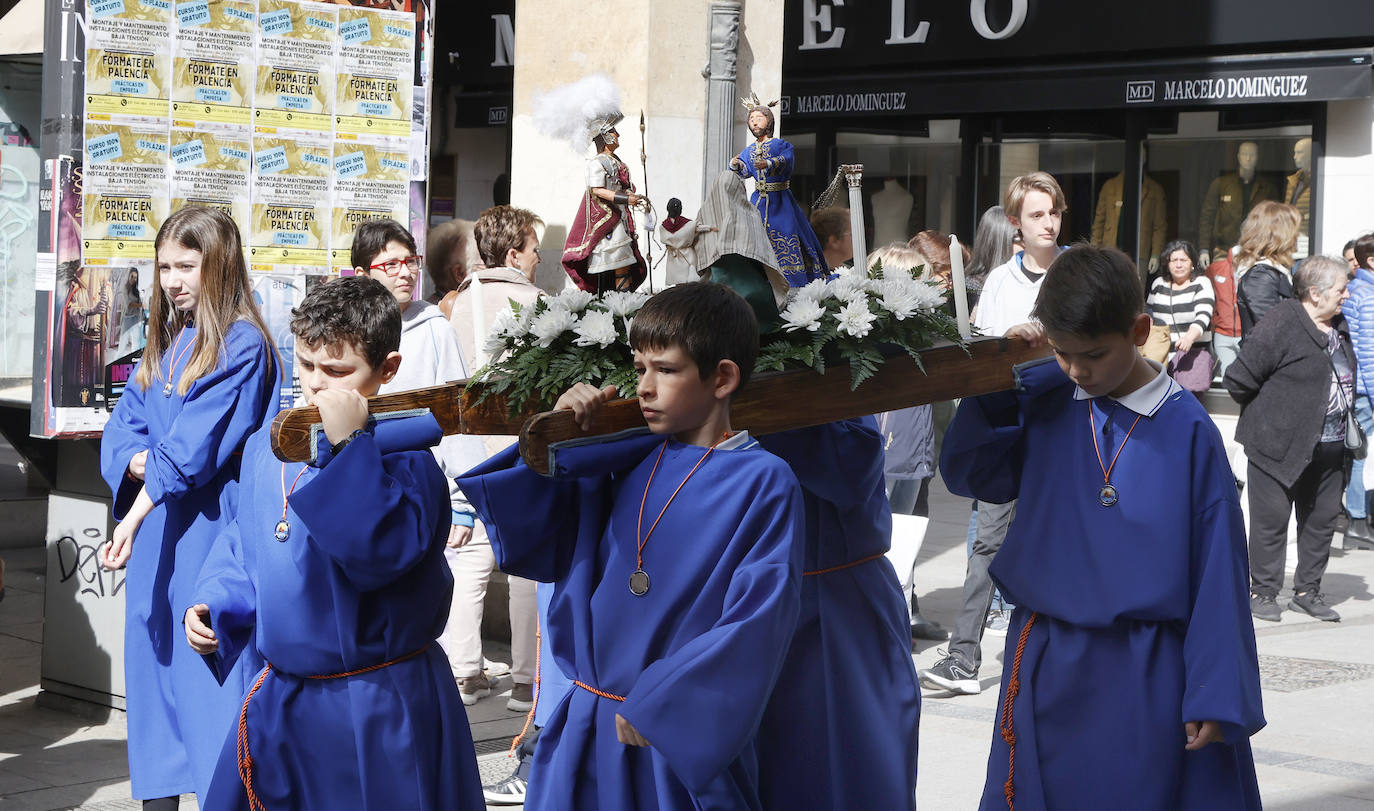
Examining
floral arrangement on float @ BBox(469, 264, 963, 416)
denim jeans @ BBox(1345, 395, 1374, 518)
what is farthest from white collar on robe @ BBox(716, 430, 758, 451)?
denim jeans @ BBox(1345, 395, 1374, 518)

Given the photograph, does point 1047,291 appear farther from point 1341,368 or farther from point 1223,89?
point 1223,89

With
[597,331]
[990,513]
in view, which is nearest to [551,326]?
[597,331]

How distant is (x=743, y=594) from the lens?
3.04 m

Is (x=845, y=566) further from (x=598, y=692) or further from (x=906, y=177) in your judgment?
(x=906, y=177)

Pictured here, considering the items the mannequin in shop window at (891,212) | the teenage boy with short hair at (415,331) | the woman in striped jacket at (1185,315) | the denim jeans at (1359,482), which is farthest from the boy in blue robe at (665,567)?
the mannequin in shop window at (891,212)

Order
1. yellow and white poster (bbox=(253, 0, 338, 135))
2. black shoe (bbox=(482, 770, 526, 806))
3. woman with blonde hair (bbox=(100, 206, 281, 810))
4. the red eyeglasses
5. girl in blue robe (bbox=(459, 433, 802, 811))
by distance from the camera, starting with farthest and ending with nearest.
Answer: yellow and white poster (bbox=(253, 0, 338, 135))
the red eyeglasses
black shoe (bbox=(482, 770, 526, 806))
woman with blonde hair (bbox=(100, 206, 281, 810))
girl in blue robe (bbox=(459, 433, 802, 811))

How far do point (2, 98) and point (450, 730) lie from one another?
20.1 ft

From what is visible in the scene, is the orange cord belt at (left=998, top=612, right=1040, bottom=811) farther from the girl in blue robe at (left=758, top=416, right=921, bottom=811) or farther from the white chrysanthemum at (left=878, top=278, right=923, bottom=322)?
the white chrysanthemum at (left=878, top=278, right=923, bottom=322)

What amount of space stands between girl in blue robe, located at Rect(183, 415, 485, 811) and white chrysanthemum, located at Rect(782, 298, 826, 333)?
2.91 ft

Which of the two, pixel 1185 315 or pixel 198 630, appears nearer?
pixel 198 630

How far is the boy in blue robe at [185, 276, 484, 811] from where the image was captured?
3.40 meters

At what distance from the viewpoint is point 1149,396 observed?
371cm

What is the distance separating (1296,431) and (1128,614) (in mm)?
5880

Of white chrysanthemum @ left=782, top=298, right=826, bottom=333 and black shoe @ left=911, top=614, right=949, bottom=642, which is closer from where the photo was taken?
white chrysanthemum @ left=782, top=298, right=826, bottom=333
